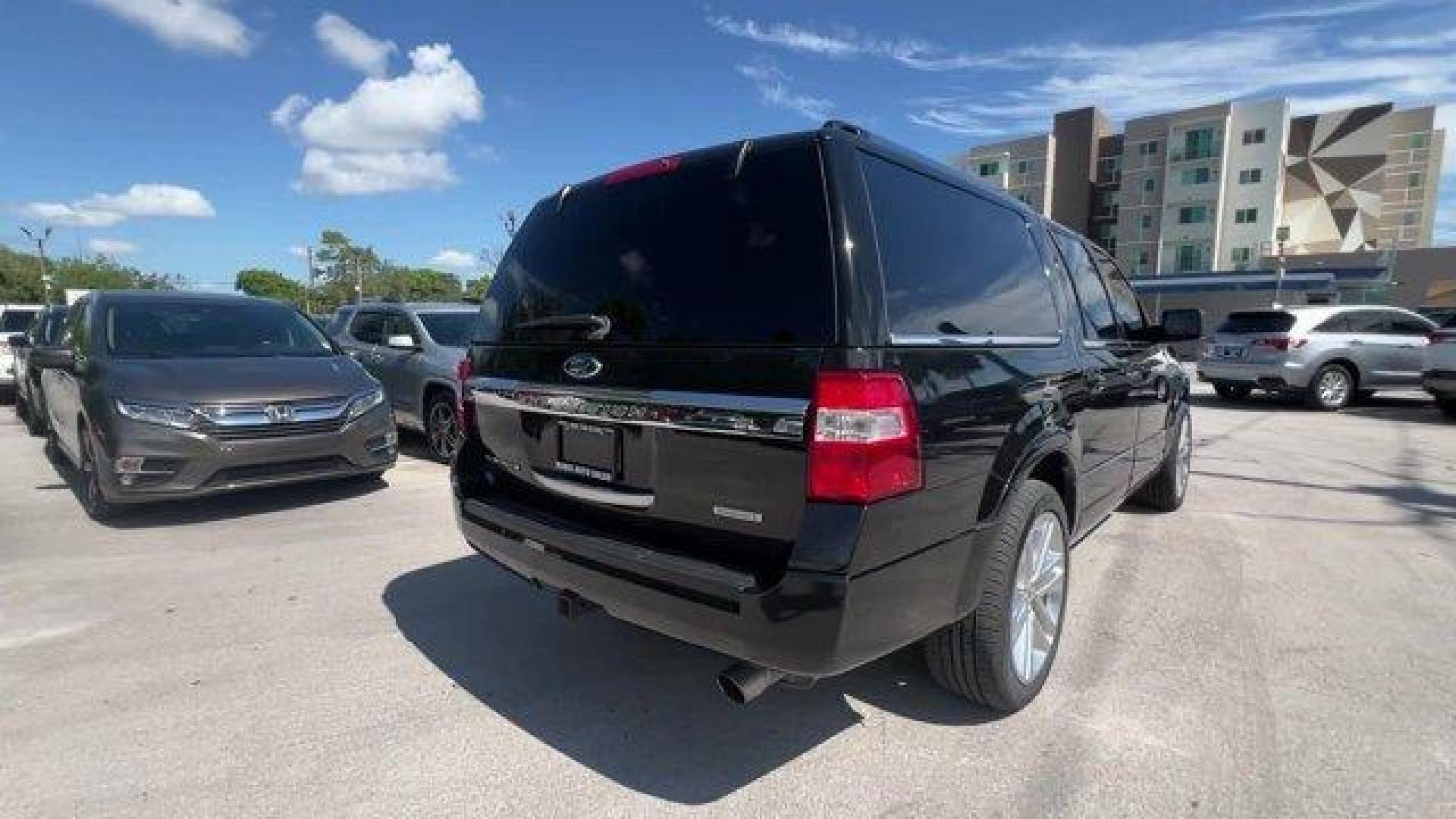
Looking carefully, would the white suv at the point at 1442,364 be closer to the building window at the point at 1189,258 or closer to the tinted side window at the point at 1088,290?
the tinted side window at the point at 1088,290

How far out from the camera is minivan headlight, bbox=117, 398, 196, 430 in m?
5.12

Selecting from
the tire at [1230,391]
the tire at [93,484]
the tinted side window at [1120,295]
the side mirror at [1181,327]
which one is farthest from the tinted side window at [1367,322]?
the tire at [93,484]

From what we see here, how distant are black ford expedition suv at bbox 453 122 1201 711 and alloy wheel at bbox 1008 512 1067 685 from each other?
15 mm

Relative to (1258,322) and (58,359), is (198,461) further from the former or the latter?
(1258,322)

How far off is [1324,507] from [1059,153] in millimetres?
64207

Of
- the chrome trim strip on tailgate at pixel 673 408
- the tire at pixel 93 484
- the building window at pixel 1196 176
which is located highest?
the building window at pixel 1196 176

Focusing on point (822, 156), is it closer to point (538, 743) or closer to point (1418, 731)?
point (538, 743)

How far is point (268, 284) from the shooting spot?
9438 cm

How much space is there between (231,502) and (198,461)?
107cm

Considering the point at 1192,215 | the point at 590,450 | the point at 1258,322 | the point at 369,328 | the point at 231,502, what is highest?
the point at 1192,215

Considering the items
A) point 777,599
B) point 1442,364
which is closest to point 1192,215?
point 1442,364

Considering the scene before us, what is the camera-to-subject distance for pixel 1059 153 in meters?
62.6

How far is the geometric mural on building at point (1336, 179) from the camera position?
2260 inches

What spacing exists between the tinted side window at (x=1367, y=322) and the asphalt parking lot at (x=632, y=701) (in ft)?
29.7
